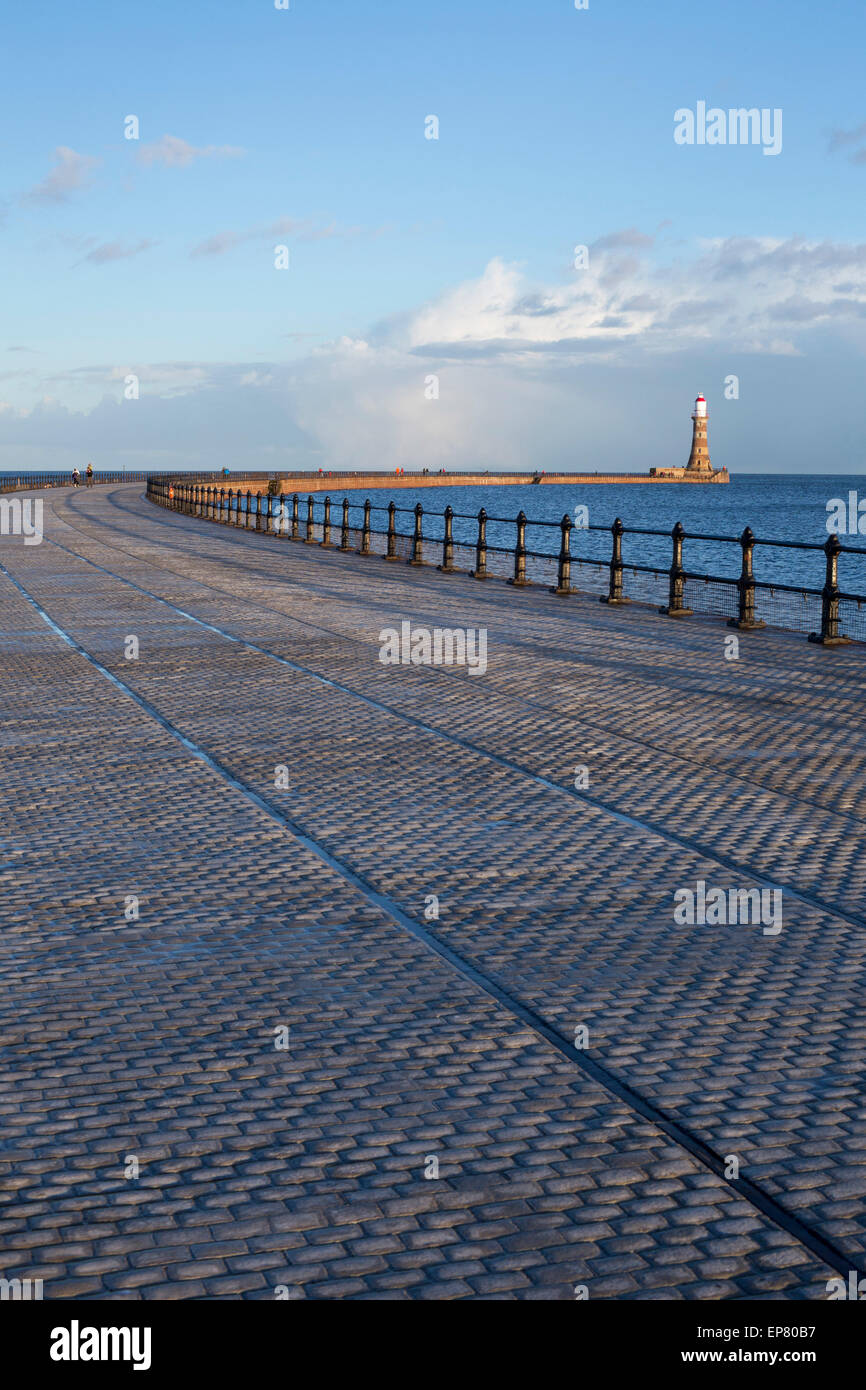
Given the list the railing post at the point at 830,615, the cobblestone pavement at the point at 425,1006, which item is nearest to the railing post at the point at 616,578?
the railing post at the point at 830,615

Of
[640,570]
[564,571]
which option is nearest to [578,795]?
[564,571]

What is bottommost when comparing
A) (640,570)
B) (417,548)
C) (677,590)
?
(640,570)

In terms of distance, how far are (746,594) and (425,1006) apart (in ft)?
48.0

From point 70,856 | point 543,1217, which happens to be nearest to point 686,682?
point 70,856

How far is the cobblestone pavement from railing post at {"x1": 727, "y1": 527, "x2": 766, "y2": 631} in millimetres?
6683

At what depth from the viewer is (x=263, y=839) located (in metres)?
7.99

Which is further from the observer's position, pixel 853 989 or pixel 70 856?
pixel 70 856

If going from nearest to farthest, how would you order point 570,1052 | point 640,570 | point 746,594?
point 570,1052
point 746,594
point 640,570

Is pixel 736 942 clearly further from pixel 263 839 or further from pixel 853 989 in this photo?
pixel 263 839

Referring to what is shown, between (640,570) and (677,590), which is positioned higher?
(677,590)

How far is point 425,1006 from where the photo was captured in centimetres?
549

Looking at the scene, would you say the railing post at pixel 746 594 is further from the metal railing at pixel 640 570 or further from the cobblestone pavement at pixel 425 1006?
the cobblestone pavement at pixel 425 1006

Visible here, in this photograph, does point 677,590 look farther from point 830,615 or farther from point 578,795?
point 578,795
